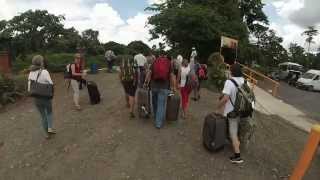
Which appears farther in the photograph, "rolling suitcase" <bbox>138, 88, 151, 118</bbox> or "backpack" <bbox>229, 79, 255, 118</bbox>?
"rolling suitcase" <bbox>138, 88, 151, 118</bbox>

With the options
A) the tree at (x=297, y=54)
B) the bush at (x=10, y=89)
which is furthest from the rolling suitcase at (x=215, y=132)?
the tree at (x=297, y=54)

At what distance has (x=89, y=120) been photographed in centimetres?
1112

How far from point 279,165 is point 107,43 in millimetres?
39061

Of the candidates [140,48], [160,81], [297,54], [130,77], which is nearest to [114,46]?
[140,48]

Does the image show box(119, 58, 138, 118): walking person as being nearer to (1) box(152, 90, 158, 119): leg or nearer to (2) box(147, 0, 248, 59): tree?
(1) box(152, 90, 158, 119): leg

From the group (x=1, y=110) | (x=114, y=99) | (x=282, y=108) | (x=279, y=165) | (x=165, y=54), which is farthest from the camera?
(x=282, y=108)

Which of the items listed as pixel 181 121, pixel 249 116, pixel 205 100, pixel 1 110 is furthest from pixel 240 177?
pixel 1 110

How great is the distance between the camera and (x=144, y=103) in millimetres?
10297

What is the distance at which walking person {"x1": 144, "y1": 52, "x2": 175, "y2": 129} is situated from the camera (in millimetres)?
9320

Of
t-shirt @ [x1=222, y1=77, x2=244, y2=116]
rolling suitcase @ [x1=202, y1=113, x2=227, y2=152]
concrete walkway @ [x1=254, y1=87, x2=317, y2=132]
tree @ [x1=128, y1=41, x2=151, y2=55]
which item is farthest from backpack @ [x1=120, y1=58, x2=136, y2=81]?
concrete walkway @ [x1=254, y1=87, x2=317, y2=132]

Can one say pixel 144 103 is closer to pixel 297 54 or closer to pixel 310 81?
pixel 310 81

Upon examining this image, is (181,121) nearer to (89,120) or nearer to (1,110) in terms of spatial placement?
(89,120)

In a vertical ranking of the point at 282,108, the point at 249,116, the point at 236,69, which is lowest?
the point at 282,108

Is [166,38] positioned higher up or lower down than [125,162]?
higher up
